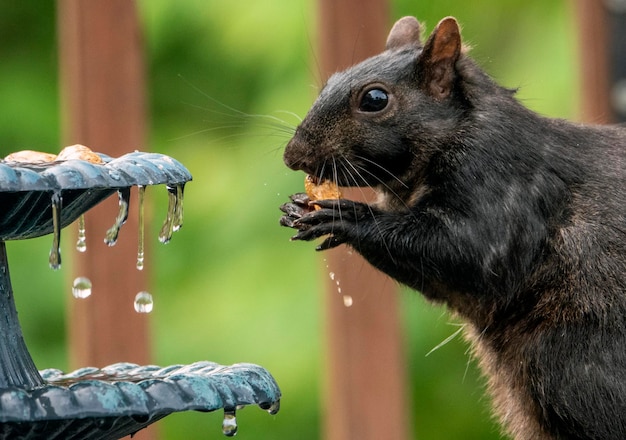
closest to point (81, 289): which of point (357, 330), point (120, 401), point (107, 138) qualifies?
point (120, 401)

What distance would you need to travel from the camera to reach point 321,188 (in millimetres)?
3074

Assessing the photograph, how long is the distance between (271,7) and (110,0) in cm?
228

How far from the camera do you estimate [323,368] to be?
18.3 feet

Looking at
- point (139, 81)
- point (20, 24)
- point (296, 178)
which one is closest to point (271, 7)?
point (296, 178)

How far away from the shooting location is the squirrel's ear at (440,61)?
307 centimetres

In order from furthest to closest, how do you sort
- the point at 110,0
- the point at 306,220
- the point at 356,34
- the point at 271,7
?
the point at 271,7
the point at 356,34
the point at 110,0
the point at 306,220

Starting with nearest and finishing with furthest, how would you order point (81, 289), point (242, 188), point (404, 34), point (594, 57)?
point (81, 289), point (404, 34), point (594, 57), point (242, 188)

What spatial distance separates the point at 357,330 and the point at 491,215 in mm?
1193

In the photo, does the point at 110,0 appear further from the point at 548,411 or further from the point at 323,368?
the point at 323,368

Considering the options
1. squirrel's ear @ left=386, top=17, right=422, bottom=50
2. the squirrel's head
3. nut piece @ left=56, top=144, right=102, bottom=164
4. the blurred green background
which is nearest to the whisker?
the squirrel's head

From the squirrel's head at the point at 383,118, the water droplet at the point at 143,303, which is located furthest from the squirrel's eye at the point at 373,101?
the water droplet at the point at 143,303

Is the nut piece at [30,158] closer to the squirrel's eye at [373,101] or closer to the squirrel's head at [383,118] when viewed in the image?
the squirrel's head at [383,118]

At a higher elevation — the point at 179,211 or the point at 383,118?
the point at 383,118

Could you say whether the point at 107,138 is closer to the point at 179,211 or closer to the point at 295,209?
the point at 295,209
